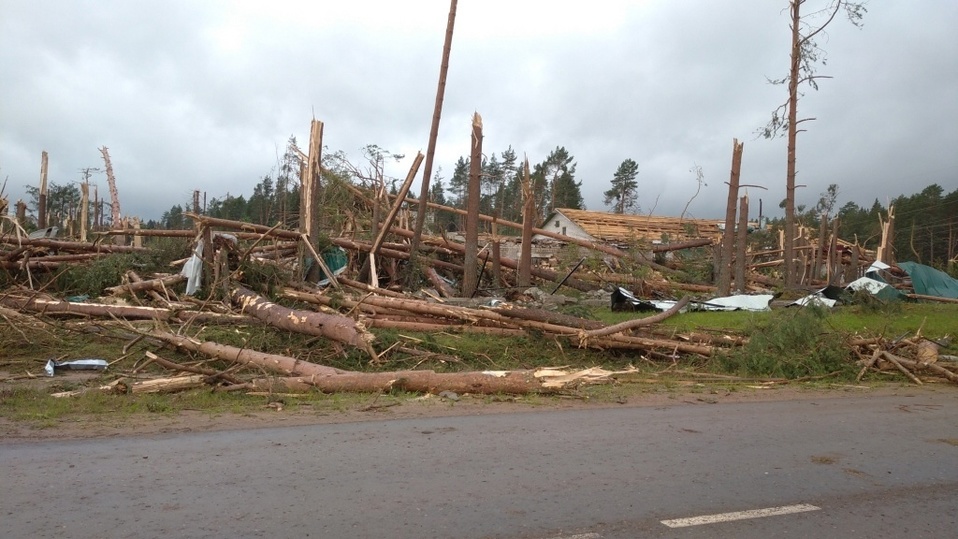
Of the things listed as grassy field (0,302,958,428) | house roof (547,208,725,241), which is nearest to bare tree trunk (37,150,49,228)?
grassy field (0,302,958,428)

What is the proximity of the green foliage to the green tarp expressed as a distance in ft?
44.9

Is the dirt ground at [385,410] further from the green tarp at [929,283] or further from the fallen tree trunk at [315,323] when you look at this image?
the green tarp at [929,283]

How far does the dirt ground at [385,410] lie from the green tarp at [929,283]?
47.5 ft

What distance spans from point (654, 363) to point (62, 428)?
9.06m

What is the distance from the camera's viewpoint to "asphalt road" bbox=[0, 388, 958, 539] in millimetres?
4379

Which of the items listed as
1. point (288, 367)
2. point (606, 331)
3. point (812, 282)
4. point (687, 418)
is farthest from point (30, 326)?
point (812, 282)

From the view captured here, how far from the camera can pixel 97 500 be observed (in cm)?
469

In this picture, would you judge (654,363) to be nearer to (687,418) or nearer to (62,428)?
(687,418)

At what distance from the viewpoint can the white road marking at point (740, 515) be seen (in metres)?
4.48

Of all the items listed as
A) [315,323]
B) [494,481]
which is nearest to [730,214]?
[315,323]

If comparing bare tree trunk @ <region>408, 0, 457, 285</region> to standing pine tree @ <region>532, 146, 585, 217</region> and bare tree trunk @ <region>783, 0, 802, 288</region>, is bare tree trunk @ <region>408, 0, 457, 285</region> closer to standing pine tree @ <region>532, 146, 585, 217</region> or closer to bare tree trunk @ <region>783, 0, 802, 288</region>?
bare tree trunk @ <region>783, 0, 802, 288</region>

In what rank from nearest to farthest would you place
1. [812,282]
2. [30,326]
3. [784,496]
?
1. [784,496]
2. [30,326]
3. [812,282]

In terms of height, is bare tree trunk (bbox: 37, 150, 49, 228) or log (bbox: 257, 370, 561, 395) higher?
bare tree trunk (bbox: 37, 150, 49, 228)

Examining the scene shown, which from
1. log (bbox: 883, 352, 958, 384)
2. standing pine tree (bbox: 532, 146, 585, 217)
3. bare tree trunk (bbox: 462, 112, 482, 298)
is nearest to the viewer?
log (bbox: 883, 352, 958, 384)
